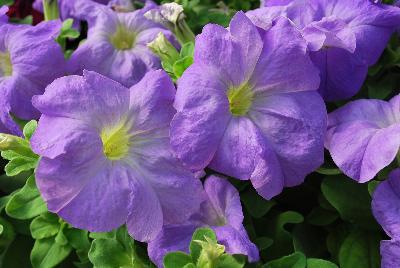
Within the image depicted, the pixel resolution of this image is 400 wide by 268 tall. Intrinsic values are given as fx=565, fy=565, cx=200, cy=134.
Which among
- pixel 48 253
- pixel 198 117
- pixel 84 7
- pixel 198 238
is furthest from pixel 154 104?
pixel 84 7

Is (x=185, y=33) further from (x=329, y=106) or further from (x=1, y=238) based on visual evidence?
(x=1, y=238)

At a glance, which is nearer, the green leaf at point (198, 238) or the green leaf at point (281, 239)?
the green leaf at point (198, 238)

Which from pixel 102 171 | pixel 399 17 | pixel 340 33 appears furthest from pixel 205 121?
pixel 399 17

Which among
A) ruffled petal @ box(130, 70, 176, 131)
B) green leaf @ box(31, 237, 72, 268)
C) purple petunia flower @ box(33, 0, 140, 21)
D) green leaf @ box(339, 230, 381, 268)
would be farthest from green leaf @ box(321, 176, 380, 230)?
purple petunia flower @ box(33, 0, 140, 21)

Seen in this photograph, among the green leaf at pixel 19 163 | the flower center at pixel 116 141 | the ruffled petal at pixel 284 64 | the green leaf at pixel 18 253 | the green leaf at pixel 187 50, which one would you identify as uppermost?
the ruffled petal at pixel 284 64

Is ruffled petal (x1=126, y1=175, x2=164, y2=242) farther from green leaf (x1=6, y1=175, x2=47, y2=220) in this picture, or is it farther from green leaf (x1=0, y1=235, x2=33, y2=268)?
green leaf (x1=0, y1=235, x2=33, y2=268)

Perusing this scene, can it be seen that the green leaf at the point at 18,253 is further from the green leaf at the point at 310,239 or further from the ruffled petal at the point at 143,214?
the green leaf at the point at 310,239

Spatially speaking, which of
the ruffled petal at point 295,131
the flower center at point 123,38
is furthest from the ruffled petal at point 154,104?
the flower center at point 123,38
